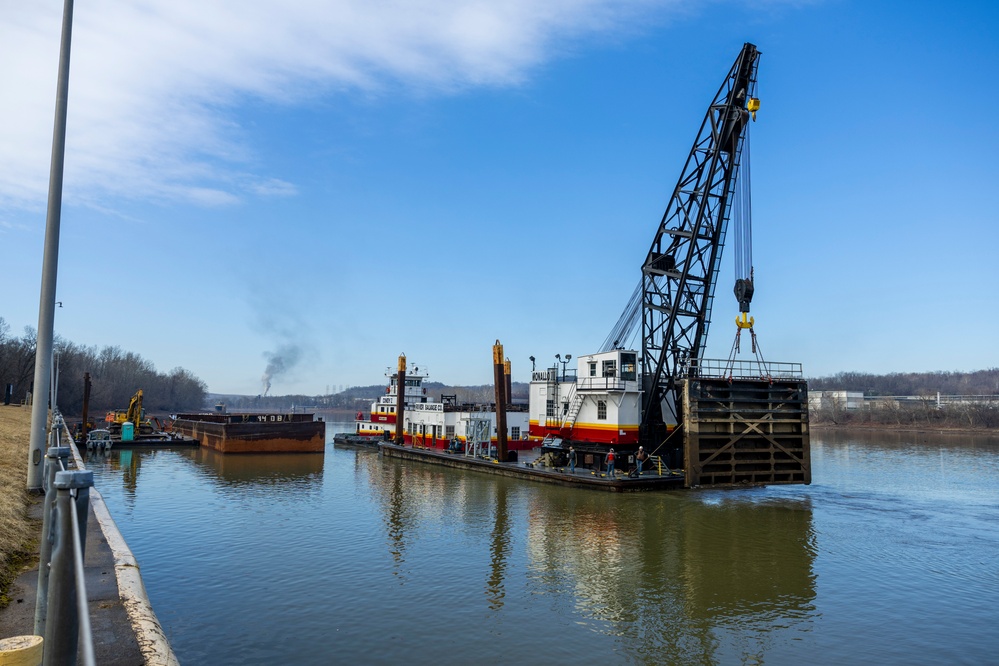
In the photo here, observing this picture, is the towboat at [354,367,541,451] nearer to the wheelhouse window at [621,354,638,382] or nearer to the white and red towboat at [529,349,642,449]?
the white and red towboat at [529,349,642,449]

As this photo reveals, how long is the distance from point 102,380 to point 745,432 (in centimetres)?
13654

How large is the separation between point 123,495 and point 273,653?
22.0 m

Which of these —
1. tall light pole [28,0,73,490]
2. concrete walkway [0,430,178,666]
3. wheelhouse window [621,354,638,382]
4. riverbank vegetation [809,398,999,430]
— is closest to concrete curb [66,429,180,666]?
concrete walkway [0,430,178,666]

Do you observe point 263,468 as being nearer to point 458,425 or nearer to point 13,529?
point 458,425

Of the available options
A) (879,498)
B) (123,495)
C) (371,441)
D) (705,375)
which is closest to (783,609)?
(705,375)

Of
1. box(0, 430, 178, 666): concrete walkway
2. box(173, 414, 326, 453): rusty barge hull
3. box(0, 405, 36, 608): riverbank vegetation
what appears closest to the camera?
box(0, 430, 178, 666): concrete walkway

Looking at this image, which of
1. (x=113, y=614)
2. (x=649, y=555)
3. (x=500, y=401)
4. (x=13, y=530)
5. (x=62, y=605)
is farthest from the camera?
(x=500, y=401)

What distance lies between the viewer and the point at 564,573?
58.1 ft

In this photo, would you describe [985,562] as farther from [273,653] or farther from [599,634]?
[273,653]

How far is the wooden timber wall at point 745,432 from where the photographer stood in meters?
30.3

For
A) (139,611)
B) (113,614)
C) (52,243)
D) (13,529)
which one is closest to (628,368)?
(52,243)

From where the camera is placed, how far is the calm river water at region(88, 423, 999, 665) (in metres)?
12.6

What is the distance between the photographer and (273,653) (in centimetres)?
1170

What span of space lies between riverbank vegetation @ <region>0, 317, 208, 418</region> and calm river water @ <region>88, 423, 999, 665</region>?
51.3m
